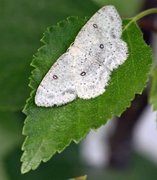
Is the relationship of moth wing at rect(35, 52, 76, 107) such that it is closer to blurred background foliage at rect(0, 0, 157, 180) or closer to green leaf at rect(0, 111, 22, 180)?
blurred background foliage at rect(0, 0, 157, 180)

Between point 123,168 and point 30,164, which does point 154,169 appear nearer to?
point 123,168

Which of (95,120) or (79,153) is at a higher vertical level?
(95,120)

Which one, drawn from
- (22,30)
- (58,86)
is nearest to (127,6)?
(22,30)

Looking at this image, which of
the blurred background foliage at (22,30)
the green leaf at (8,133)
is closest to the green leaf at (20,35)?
the blurred background foliage at (22,30)

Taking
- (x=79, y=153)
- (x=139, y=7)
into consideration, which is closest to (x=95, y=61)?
(x=139, y=7)

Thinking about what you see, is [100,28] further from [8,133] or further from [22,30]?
[8,133]

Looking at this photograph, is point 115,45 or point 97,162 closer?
point 115,45
